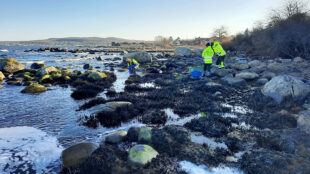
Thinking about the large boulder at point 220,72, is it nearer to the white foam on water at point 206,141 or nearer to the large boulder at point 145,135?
the white foam on water at point 206,141

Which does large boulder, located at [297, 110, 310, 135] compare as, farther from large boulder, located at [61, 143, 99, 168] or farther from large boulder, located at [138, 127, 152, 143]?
large boulder, located at [61, 143, 99, 168]

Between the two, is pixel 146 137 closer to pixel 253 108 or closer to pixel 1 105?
pixel 253 108

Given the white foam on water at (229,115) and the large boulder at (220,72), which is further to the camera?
the large boulder at (220,72)

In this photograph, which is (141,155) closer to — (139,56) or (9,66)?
(9,66)

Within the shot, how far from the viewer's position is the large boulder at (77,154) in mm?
3826

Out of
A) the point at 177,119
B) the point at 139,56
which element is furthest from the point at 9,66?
the point at 177,119

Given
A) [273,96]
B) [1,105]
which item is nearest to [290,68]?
[273,96]

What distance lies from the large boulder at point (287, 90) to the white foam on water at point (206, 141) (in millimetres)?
4074

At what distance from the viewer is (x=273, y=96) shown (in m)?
7.66

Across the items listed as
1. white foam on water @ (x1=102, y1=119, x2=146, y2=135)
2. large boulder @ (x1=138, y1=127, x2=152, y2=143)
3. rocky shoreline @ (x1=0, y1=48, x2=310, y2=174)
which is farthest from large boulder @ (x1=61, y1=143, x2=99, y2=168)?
white foam on water @ (x1=102, y1=119, x2=146, y2=135)

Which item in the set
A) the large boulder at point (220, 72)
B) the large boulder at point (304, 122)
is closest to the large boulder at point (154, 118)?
the large boulder at point (304, 122)

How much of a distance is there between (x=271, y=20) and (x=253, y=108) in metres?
20.8

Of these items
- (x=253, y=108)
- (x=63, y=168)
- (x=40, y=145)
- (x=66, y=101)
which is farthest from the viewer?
(x=66, y=101)

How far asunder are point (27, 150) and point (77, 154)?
169 cm
